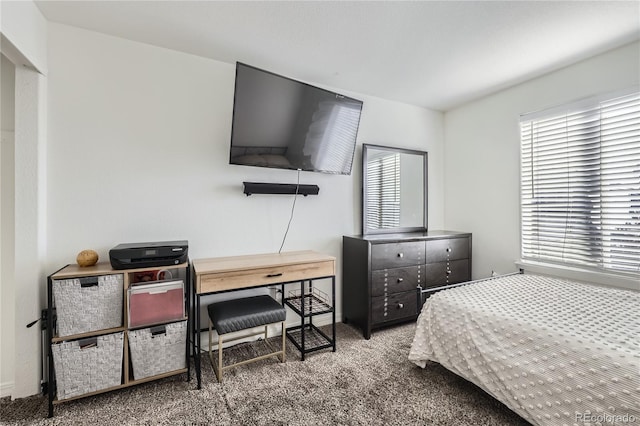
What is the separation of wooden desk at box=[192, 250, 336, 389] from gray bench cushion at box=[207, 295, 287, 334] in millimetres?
143

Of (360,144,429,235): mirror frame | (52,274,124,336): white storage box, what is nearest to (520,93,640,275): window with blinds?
(360,144,429,235): mirror frame

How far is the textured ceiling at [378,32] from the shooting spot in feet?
6.08

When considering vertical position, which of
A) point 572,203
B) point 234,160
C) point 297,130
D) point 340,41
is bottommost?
point 572,203

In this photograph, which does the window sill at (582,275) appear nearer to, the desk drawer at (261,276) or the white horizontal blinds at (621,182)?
the white horizontal blinds at (621,182)

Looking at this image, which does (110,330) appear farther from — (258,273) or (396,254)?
(396,254)

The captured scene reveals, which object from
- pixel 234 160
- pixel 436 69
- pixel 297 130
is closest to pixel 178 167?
pixel 234 160

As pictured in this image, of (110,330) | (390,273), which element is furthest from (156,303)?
(390,273)

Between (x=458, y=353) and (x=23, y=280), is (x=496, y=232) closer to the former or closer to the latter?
(x=458, y=353)

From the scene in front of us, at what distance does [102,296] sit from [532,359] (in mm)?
2537

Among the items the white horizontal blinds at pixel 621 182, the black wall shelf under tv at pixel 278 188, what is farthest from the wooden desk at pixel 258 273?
the white horizontal blinds at pixel 621 182

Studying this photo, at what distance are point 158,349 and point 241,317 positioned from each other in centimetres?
57

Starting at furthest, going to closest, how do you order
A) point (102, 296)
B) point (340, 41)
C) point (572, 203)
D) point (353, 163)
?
point (353, 163)
point (572, 203)
point (340, 41)
point (102, 296)

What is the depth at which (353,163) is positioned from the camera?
10.4 feet

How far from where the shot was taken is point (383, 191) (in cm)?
326
